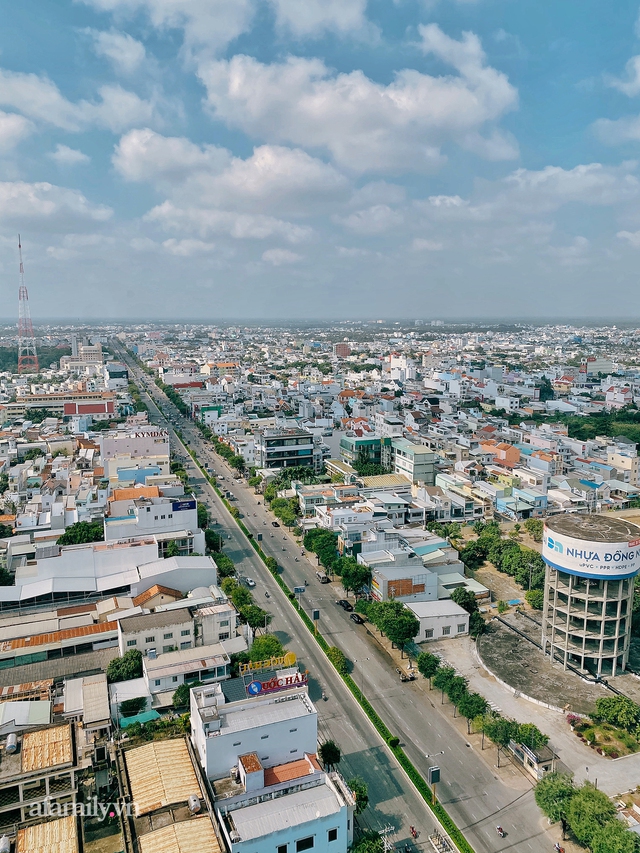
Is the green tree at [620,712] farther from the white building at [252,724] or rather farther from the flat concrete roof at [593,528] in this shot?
the white building at [252,724]

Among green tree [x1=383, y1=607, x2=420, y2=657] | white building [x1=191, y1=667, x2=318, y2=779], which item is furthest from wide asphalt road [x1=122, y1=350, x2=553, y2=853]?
white building [x1=191, y1=667, x2=318, y2=779]

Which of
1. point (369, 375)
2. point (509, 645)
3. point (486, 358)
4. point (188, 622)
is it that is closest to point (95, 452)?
point (188, 622)

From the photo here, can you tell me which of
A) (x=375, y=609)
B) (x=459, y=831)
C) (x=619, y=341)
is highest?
(x=619, y=341)

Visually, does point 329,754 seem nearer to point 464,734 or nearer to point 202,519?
point 464,734

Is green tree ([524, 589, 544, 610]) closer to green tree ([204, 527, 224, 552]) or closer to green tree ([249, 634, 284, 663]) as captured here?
green tree ([249, 634, 284, 663])

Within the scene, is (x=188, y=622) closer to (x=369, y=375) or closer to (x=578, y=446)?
(x=578, y=446)

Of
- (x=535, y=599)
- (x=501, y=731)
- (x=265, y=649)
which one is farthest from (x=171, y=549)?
(x=501, y=731)
